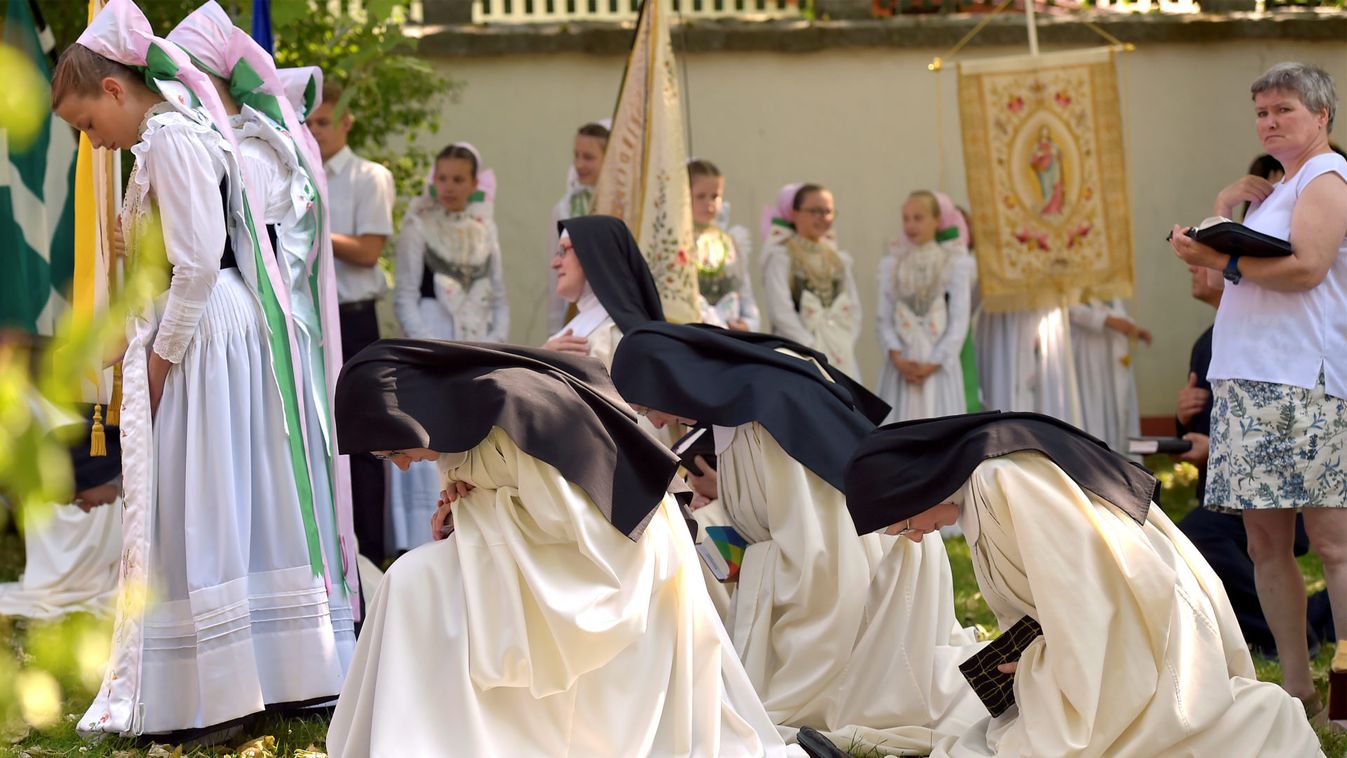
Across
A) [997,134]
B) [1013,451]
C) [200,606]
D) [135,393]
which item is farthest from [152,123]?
[997,134]

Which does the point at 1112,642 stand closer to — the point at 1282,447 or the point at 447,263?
the point at 1282,447

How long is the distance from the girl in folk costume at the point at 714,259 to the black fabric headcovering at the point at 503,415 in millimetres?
4134

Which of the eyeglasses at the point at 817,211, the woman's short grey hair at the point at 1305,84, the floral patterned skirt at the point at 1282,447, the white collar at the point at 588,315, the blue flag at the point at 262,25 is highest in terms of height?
the blue flag at the point at 262,25

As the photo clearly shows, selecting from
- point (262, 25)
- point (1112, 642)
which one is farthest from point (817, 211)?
point (1112, 642)

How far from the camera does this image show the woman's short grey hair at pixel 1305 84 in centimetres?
418

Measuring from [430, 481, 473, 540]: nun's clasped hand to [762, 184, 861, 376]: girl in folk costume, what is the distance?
15.4 ft

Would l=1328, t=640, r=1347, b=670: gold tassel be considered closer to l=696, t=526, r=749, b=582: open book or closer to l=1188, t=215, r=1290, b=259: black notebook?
l=1188, t=215, r=1290, b=259: black notebook

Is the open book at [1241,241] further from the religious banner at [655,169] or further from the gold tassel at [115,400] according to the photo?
the gold tassel at [115,400]

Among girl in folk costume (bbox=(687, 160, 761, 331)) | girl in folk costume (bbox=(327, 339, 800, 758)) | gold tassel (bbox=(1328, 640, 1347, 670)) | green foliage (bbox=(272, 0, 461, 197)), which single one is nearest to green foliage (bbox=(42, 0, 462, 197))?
green foliage (bbox=(272, 0, 461, 197))

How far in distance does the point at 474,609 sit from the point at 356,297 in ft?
11.1

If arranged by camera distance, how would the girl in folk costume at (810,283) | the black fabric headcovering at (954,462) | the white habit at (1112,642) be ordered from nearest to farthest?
the white habit at (1112,642) → the black fabric headcovering at (954,462) → the girl in folk costume at (810,283)

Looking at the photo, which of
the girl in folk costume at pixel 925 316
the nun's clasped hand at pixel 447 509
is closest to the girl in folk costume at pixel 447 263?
the girl in folk costume at pixel 925 316

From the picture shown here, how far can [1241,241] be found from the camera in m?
4.16

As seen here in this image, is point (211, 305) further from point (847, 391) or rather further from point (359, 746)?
point (847, 391)
